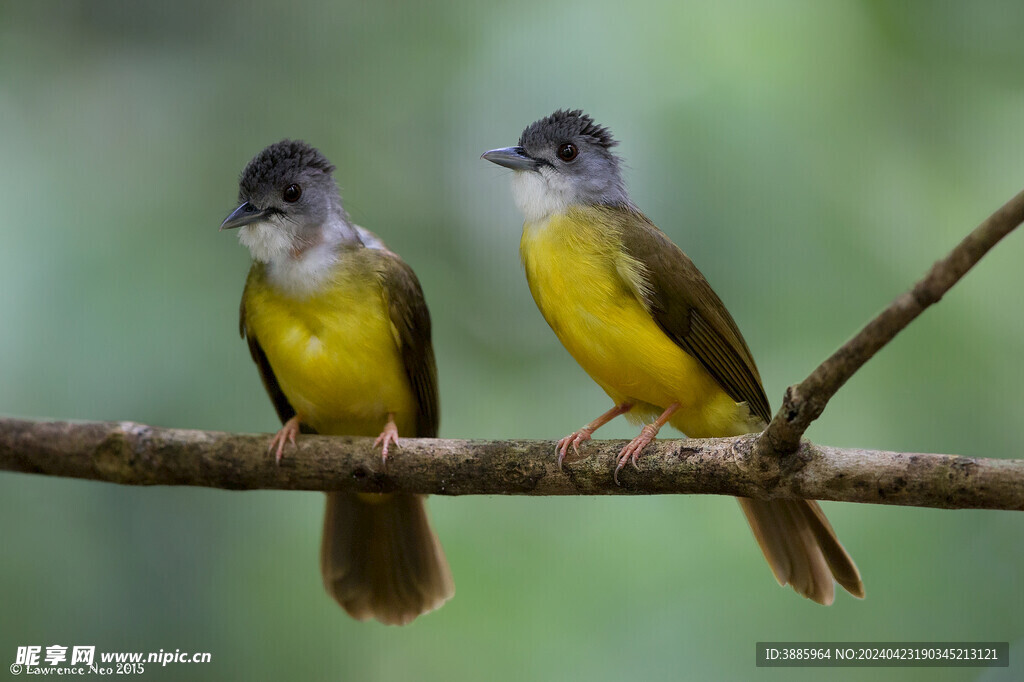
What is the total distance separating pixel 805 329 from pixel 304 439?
2.06 m

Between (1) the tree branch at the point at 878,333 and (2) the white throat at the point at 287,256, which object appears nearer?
(1) the tree branch at the point at 878,333

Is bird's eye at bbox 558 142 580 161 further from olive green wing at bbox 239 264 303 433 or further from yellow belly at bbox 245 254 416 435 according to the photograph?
olive green wing at bbox 239 264 303 433

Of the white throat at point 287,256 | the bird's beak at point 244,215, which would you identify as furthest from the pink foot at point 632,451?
the bird's beak at point 244,215

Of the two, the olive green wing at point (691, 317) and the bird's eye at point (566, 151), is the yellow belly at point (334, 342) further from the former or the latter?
the olive green wing at point (691, 317)

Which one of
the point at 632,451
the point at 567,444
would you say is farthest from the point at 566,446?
the point at 632,451

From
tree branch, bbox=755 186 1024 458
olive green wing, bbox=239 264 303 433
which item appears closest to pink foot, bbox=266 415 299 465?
olive green wing, bbox=239 264 303 433

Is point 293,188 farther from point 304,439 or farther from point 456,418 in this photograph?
point 456,418

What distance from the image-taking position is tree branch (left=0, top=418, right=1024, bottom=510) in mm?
2365

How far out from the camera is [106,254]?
408cm

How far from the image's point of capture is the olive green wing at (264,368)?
3.42 metres

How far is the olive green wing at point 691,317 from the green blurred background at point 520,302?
66 cm

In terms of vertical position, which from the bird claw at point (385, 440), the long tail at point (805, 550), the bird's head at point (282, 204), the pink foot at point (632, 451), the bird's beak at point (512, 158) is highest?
the bird's beak at point (512, 158)

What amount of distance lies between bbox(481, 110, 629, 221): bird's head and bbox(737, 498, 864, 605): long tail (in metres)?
1.14

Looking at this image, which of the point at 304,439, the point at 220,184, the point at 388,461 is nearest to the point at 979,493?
the point at 388,461
